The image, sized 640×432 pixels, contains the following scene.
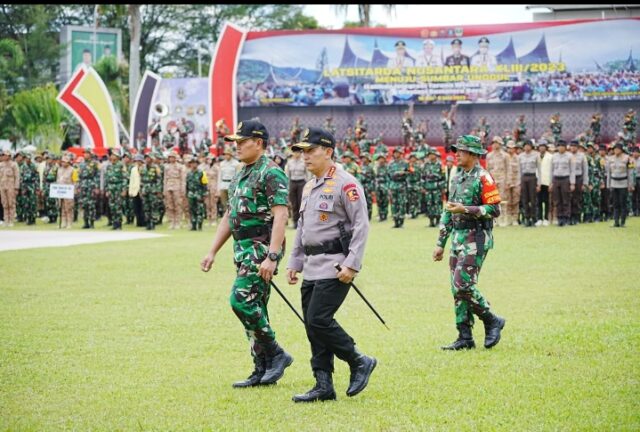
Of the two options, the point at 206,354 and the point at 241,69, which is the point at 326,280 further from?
the point at 241,69

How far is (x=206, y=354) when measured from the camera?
8.68 m

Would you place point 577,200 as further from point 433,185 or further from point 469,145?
point 469,145

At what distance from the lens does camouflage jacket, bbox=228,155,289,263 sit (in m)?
7.17

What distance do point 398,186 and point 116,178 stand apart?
8.23 m

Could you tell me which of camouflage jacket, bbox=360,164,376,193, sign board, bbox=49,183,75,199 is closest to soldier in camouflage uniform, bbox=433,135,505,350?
camouflage jacket, bbox=360,164,376,193

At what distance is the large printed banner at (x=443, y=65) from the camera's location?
36.2 m

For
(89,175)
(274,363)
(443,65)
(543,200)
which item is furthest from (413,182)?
(274,363)

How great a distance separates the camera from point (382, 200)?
26.9 metres

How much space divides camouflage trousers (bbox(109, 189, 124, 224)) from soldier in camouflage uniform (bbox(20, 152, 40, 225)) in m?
3.80

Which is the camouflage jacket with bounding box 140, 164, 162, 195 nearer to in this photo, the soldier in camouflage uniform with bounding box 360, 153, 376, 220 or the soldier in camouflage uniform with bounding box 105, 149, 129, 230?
the soldier in camouflage uniform with bounding box 105, 149, 129, 230

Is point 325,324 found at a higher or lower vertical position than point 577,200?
higher

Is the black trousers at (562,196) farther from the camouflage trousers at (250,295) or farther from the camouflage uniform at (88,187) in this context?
the camouflage trousers at (250,295)

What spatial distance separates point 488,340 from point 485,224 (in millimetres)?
1085

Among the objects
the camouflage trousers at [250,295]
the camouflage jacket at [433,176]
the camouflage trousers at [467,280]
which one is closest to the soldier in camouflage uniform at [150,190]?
the camouflage jacket at [433,176]
